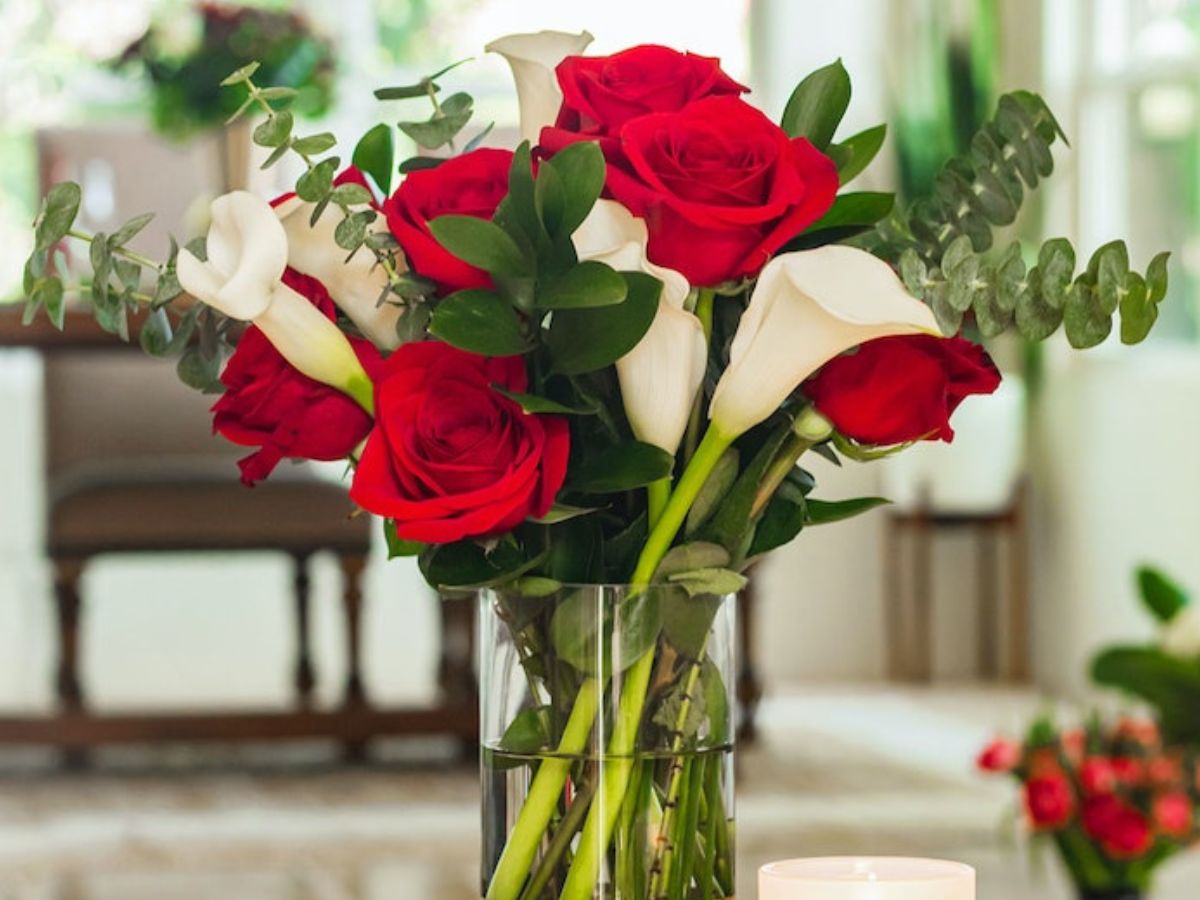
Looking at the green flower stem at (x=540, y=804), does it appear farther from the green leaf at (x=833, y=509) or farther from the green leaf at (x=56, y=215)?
the green leaf at (x=56, y=215)

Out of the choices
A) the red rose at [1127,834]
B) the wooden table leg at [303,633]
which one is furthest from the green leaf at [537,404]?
the wooden table leg at [303,633]

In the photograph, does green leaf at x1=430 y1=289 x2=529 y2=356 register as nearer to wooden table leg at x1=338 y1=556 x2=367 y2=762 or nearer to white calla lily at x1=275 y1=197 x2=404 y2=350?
white calla lily at x1=275 y1=197 x2=404 y2=350

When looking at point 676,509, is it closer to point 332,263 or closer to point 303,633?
point 332,263

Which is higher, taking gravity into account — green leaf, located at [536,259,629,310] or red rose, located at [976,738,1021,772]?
green leaf, located at [536,259,629,310]

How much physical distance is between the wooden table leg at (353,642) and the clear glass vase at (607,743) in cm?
308

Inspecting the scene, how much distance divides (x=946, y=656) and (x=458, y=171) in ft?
15.3

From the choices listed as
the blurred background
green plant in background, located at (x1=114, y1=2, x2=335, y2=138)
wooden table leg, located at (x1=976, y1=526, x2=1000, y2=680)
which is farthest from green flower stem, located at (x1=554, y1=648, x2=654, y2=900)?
wooden table leg, located at (x1=976, y1=526, x2=1000, y2=680)

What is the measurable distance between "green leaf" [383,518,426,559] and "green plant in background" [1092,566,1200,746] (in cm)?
163

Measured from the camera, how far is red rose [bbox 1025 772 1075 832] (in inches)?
75.5

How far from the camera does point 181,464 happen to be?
12.4ft

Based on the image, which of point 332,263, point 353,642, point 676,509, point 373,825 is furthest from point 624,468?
point 353,642

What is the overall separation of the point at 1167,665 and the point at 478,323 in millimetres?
1902

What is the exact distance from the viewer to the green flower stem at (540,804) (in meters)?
0.67

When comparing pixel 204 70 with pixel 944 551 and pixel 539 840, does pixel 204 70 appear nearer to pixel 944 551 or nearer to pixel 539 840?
pixel 944 551
